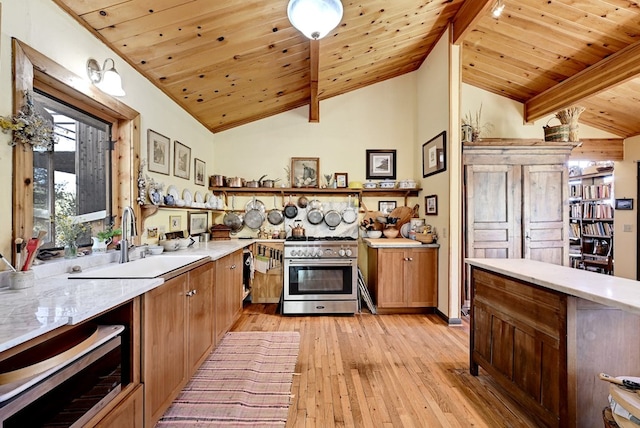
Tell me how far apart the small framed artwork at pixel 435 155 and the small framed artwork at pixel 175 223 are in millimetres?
3019

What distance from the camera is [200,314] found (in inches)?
83.0

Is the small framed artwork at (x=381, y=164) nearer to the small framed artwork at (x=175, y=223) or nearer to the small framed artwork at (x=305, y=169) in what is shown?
the small framed artwork at (x=305, y=169)

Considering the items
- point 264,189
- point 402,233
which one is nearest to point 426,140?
point 402,233

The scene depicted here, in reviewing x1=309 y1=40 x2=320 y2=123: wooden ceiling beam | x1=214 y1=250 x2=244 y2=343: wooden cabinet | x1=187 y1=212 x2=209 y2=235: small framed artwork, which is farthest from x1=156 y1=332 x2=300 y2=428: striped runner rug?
x1=309 y1=40 x2=320 y2=123: wooden ceiling beam

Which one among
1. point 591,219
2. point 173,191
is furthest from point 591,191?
point 173,191

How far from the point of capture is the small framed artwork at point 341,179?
166 inches

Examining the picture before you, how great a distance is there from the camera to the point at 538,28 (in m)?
3.11

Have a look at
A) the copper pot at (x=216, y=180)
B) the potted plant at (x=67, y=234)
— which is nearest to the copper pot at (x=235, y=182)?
the copper pot at (x=216, y=180)

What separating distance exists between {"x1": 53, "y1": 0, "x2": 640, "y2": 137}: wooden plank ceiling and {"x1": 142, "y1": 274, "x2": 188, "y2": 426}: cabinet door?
1.76 meters

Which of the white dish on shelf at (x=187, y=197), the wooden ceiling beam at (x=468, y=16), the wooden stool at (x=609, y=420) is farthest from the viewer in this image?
the white dish on shelf at (x=187, y=197)

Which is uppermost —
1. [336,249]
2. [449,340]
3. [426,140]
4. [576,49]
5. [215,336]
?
[576,49]

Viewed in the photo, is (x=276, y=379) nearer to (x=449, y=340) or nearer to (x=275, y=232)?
(x=449, y=340)

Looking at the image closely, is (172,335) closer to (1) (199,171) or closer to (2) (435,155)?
(1) (199,171)

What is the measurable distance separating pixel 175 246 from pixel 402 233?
2929 millimetres
